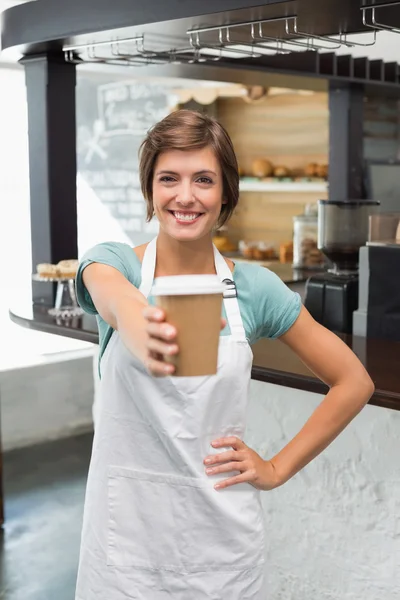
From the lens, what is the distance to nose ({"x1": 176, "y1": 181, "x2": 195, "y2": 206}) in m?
1.49

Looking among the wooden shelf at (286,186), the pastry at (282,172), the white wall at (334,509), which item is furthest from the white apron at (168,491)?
the pastry at (282,172)

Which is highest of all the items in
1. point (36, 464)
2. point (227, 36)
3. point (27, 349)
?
point (227, 36)

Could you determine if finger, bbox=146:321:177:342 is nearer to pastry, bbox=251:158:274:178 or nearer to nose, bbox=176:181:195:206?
nose, bbox=176:181:195:206

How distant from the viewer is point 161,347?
1.11 metres

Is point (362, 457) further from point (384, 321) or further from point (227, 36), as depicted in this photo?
point (227, 36)

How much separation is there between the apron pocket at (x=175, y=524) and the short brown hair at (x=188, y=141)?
58 cm

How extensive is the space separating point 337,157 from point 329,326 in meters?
2.21

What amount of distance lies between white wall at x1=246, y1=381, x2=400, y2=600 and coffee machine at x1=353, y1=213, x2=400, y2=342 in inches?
13.4

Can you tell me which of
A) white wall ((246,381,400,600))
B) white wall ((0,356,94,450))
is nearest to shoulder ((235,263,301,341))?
white wall ((246,381,400,600))

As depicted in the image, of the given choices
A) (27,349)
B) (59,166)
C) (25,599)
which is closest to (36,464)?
(27,349)

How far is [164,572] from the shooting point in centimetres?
167

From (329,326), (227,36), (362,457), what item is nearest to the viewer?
(362,457)

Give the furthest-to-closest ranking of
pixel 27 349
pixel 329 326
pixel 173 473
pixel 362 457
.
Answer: pixel 27 349 < pixel 329 326 < pixel 362 457 < pixel 173 473

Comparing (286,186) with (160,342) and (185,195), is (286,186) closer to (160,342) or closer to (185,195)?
(185,195)
